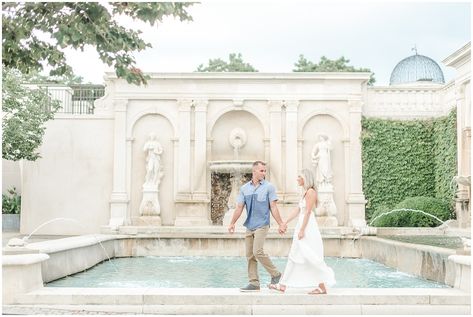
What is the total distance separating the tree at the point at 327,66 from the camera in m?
41.5

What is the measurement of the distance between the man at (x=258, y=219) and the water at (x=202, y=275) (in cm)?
198

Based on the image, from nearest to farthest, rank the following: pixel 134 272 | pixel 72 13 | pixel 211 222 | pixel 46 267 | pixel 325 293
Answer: pixel 72 13
pixel 325 293
pixel 46 267
pixel 134 272
pixel 211 222

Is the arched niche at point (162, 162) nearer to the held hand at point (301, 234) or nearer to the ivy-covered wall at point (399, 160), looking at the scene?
the ivy-covered wall at point (399, 160)

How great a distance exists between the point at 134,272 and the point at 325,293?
206 inches

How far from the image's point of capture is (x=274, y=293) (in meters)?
6.95

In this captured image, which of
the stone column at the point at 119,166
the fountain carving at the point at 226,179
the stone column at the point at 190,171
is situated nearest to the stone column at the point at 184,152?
the stone column at the point at 190,171

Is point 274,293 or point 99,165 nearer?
point 274,293

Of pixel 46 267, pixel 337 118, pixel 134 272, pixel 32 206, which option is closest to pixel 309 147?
pixel 337 118

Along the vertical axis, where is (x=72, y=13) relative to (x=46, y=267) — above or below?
above

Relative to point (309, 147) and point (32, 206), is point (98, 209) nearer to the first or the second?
point (32, 206)

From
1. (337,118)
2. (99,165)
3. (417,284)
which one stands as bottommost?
(417,284)

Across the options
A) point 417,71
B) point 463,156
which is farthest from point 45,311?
point 417,71

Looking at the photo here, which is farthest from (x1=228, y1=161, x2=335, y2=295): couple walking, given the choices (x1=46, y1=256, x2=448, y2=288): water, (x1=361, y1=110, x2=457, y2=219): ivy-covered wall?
(x1=361, y1=110, x2=457, y2=219): ivy-covered wall

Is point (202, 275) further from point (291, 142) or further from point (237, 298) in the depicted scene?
point (291, 142)
